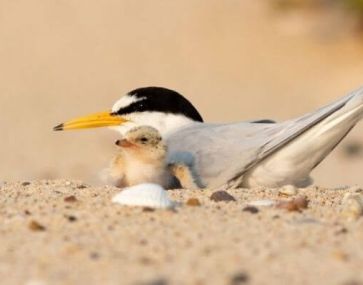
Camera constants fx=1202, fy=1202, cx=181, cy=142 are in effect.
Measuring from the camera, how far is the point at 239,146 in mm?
5207

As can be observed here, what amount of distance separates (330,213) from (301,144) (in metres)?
1.15

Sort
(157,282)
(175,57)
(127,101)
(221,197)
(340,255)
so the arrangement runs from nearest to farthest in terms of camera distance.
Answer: (157,282) → (340,255) → (221,197) → (127,101) → (175,57)

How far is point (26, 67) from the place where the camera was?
14.6 m

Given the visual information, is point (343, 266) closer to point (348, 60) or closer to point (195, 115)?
point (195, 115)

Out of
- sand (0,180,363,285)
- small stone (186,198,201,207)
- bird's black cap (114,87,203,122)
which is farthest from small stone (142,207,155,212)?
bird's black cap (114,87,203,122)

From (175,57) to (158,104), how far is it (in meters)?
9.15

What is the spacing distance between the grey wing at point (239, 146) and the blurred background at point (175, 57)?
6.03 m

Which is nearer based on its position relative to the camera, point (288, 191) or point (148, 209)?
point (148, 209)

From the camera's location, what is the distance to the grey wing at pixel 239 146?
5.14m

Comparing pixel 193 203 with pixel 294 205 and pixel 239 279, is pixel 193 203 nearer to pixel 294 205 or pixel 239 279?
pixel 294 205

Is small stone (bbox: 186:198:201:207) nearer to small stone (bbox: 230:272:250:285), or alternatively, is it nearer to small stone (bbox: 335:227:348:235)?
small stone (bbox: 335:227:348:235)

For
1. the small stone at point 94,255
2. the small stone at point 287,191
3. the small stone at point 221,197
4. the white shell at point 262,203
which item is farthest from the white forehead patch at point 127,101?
the small stone at point 94,255

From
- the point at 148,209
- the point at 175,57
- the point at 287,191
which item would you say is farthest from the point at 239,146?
the point at 175,57

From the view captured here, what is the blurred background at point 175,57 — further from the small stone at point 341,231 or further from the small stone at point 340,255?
the small stone at point 340,255
